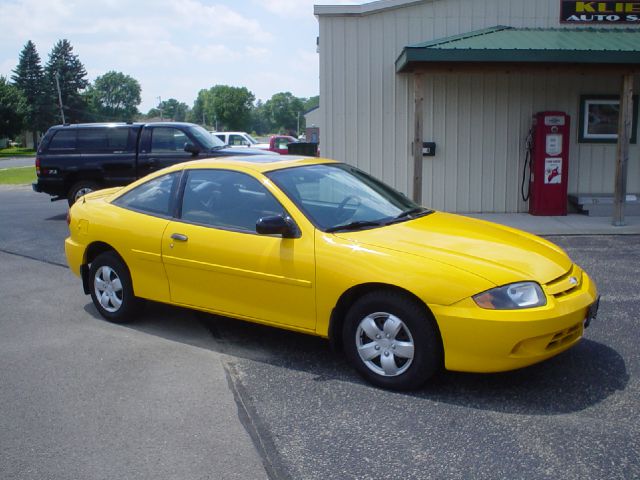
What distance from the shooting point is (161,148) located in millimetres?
12352

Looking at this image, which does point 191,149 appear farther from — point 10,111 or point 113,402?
point 10,111

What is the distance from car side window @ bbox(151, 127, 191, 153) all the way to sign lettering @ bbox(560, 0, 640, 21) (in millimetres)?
7415

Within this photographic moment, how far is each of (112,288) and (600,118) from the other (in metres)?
10.3

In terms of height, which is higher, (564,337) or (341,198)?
(341,198)

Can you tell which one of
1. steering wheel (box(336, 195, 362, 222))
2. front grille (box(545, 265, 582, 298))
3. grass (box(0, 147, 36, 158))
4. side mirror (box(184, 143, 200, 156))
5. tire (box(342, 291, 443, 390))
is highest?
side mirror (box(184, 143, 200, 156))

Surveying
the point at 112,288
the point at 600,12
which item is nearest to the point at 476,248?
the point at 112,288

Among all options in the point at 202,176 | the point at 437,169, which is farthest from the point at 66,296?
the point at 437,169

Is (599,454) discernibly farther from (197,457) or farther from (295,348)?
(295,348)

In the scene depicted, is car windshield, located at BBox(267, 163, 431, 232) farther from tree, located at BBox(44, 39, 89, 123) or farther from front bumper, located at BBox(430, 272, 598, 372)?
tree, located at BBox(44, 39, 89, 123)

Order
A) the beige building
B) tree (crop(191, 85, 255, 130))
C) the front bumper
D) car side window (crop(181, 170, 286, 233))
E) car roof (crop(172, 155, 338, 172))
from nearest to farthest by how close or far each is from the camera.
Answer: the front bumper, car side window (crop(181, 170, 286, 233)), car roof (crop(172, 155, 338, 172)), the beige building, tree (crop(191, 85, 255, 130))

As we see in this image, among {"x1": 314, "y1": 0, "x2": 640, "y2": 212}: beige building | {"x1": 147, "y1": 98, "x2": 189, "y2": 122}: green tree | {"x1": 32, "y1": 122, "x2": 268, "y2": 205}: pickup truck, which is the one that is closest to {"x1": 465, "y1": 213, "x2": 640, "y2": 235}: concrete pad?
{"x1": 314, "y1": 0, "x2": 640, "y2": 212}: beige building

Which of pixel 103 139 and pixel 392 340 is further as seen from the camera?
pixel 103 139

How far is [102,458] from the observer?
11.2ft

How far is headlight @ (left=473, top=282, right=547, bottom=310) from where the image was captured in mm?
3908
